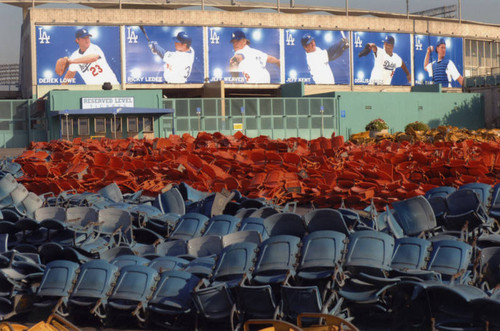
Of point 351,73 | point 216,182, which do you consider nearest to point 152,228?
point 216,182

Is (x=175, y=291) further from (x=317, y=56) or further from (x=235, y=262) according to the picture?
(x=317, y=56)

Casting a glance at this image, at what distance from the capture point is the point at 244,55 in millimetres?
60031

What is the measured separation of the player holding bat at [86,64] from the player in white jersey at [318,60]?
16.9m

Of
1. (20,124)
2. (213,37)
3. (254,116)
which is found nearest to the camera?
(254,116)

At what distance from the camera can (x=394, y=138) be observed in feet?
105

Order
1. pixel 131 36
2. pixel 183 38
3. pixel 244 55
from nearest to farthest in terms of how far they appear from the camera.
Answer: pixel 131 36 → pixel 183 38 → pixel 244 55

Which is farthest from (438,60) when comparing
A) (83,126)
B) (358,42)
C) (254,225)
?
(254,225)

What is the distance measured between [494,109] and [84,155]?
139 ft

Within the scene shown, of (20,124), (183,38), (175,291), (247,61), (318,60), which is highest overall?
(183,38)

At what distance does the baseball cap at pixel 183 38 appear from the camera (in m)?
58.2

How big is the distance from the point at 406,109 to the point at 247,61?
49.5 ft

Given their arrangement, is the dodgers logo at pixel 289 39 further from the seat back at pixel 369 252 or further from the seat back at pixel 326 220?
the seat back at pixel 369 252

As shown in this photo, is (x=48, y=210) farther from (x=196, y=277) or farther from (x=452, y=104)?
(x=452, y=104)

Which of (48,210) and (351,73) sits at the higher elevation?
(351,73)
